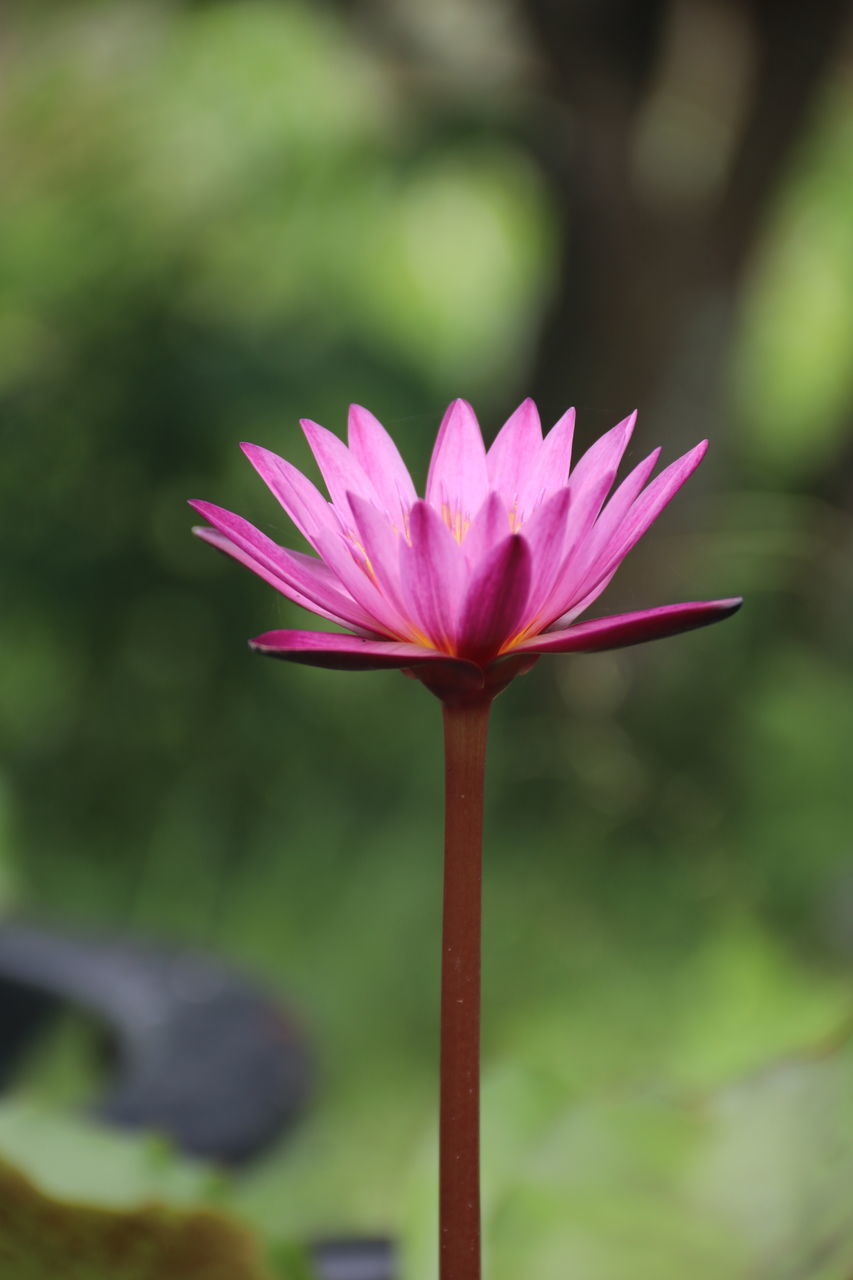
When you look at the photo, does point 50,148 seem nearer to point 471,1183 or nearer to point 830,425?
point 830,425

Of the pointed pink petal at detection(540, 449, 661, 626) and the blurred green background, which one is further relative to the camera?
the blurred green background

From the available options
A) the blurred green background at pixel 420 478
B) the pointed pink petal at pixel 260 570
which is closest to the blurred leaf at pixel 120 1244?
the pointed pink petal at pixel 260 570

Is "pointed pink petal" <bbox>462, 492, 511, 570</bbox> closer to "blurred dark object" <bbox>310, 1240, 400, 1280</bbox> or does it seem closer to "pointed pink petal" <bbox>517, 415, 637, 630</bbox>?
"pointed pink petal" <bbox>517, 415, 637, 630</bbox>

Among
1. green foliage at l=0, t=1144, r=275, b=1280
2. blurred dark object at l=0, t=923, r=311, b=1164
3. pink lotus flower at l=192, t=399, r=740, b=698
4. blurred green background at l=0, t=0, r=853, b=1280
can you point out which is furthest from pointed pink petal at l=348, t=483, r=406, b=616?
blurred green background at l=0, t=0, r=853, b=1280

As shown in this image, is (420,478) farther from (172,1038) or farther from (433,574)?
(433,574)

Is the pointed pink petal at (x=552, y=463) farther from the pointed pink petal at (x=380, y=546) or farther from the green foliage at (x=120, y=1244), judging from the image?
the green foliage at (x=120, y=1244)
